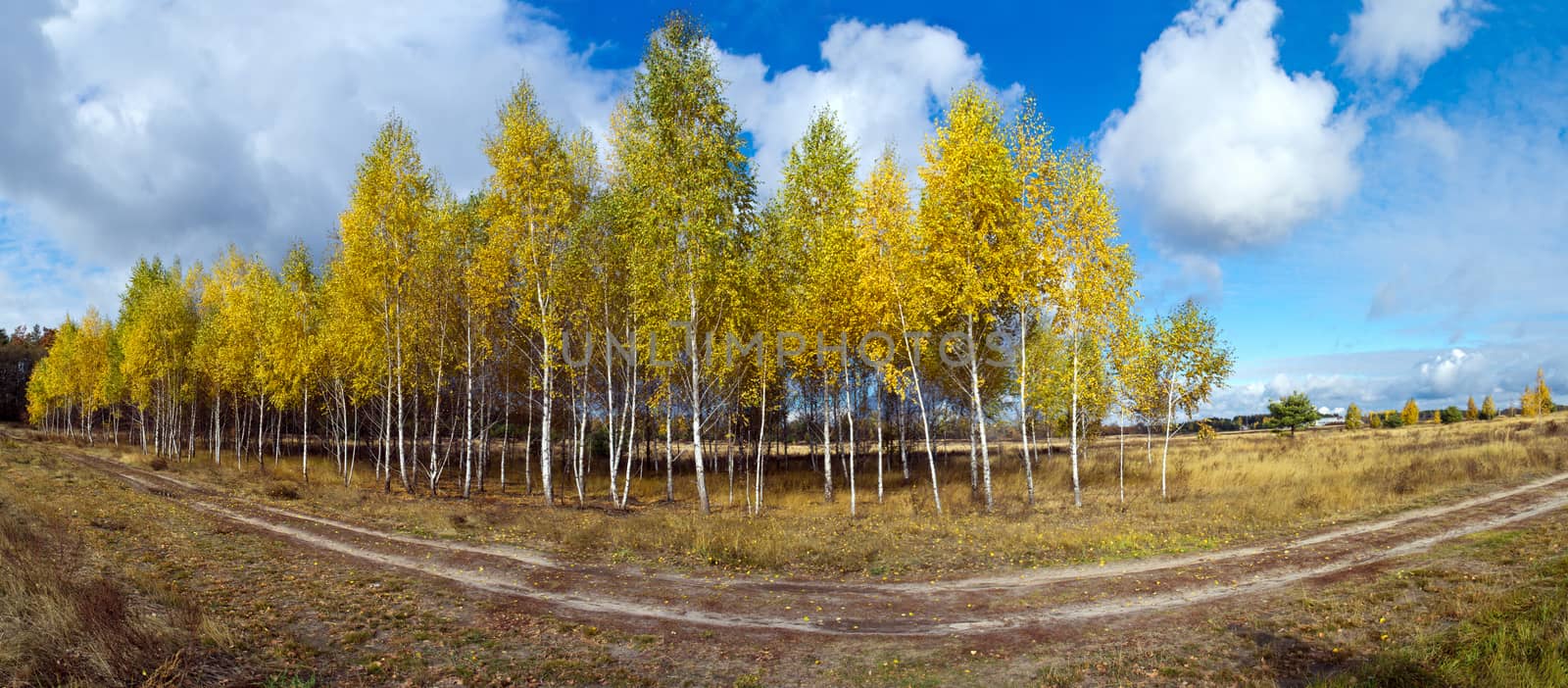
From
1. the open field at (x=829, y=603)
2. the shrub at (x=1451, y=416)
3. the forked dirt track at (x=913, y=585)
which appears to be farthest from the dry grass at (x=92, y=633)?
the shrub at (x=1451, y=416)

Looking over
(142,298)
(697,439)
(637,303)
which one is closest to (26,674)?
(697,439)

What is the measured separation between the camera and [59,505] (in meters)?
18.6

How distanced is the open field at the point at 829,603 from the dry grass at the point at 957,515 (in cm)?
24

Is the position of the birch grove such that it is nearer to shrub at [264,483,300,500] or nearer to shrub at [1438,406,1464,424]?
shrub at [264,483,300,500]

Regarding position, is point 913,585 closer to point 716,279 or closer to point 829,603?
point 829,603

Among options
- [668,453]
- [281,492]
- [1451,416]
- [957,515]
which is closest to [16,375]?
[281,492]

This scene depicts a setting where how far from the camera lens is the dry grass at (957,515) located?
48.6 ft

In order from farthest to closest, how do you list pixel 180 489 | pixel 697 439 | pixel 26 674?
pixel 180 489
pixel 697 439
pixel 26 674

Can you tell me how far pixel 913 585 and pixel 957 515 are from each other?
924cm

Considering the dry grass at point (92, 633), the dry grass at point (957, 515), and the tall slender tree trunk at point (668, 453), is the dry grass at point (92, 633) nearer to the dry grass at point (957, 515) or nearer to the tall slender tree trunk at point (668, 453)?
the dry grass at point (957, 515)

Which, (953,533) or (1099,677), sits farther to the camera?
(953,533)

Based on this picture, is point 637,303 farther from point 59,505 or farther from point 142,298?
point 142,298

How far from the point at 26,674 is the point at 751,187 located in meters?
19.1

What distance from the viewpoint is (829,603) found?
11.3 meters
